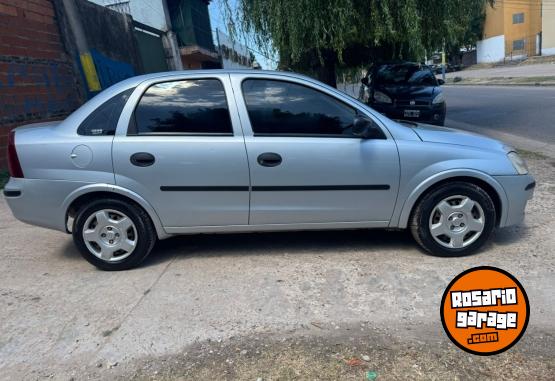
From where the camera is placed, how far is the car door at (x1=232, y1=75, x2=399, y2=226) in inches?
128

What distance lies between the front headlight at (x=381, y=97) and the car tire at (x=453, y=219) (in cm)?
661

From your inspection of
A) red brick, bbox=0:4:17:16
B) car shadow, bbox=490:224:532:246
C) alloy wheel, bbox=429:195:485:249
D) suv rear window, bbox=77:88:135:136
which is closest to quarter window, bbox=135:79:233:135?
suv rear window, bbox=77:88:135:136

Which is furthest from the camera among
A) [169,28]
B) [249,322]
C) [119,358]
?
[169,28]

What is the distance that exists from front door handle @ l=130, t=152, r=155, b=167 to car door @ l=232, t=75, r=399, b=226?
771 millimetres

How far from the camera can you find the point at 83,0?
9.09 metres

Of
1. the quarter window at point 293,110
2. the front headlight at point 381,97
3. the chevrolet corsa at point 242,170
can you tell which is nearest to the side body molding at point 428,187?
the chevrolet corsa at point 242,170

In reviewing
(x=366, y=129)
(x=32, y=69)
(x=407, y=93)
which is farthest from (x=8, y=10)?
(x=407, y=93)

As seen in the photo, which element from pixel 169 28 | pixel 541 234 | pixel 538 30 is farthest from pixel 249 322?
pixel 538 30

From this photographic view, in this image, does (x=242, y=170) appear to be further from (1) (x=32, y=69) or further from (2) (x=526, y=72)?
(2) (x=526, y=72)

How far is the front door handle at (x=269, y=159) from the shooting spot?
3.24 meters

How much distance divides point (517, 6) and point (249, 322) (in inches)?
2304

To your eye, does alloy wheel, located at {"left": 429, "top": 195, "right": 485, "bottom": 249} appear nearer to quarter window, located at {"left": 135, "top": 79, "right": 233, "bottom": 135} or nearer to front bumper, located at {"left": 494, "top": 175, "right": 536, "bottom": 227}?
front bumper, located at {"left": 494, "top": 175, "right": 536, "bottom": 227}

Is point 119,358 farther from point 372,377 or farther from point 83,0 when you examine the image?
point 83,0

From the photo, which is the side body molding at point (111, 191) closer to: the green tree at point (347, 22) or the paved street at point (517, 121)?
the green tree at point (347, 22)
